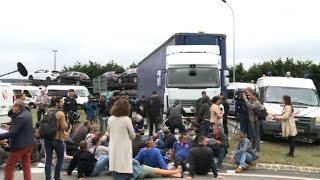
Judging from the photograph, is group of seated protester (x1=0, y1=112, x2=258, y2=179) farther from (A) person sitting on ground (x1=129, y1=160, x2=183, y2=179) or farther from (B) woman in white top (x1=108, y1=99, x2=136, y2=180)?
(B) woman in white top (x1=108, y1=99, x2=136, y2=180)

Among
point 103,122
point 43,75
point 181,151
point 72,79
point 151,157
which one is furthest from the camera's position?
point 43,75

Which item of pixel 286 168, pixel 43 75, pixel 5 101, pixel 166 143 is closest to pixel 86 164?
pixel 166 143

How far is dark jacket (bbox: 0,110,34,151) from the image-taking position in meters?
8.88

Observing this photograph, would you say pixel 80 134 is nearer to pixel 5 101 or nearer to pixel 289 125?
pixel 5 101

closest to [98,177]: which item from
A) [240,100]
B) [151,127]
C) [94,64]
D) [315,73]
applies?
[240,100]

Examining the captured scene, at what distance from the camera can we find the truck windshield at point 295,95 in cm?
1852

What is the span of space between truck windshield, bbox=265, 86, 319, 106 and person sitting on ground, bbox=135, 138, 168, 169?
744 centimetres

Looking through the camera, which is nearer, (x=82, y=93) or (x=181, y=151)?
(x=181, y=151)

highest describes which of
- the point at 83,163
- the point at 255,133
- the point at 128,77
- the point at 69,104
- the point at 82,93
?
the point at 128,77

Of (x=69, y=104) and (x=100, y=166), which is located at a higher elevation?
(x=69, y=104)

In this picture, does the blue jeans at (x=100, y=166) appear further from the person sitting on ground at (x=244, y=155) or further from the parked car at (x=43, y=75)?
the parked car at (x=43, y=75)

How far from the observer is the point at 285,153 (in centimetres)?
1570

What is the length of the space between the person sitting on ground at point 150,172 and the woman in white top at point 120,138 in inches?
123

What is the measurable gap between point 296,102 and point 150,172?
8.50 m
